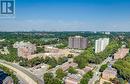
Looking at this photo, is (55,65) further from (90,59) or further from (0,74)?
(0,74)

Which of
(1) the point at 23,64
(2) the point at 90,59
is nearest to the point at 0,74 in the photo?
(1) the point at 23,64

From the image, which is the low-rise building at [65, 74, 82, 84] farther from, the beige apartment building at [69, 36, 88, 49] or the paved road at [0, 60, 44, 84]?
the beige apartment building at [69, 36, 88, 49]

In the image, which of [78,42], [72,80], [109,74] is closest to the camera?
[72,80]

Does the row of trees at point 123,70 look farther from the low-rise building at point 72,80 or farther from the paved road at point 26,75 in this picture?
the paved road at point 26,75

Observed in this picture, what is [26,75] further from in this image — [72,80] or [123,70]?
[123,70]

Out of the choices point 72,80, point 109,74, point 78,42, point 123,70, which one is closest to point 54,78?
point 72,80

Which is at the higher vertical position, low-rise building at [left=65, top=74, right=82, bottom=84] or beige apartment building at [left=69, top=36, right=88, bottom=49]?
beige apartment building at [left=69, top=36, right=88, bottom=49]

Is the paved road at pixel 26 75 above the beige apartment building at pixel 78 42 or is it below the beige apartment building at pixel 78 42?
below

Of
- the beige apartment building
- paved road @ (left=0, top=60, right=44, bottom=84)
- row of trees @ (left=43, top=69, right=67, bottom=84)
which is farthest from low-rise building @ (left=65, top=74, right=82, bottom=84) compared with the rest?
the beige apartment building

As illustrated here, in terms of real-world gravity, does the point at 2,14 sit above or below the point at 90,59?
above

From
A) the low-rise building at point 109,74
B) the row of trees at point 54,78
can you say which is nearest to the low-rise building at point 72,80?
the row of trees at point 54,78

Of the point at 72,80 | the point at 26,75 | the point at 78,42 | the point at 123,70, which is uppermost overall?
the point at 78,42
